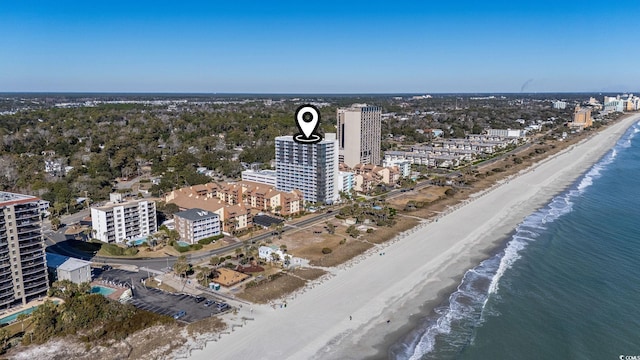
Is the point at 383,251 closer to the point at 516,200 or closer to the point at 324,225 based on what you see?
the point at 324,225

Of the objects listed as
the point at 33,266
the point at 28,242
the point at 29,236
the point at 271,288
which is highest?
the point at 29,236

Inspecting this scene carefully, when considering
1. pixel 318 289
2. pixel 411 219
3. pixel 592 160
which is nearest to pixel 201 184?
pixel 411 219

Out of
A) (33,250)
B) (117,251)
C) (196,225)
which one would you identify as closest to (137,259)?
(117,251)

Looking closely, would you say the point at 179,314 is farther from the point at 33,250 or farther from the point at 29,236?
the point at 29,236

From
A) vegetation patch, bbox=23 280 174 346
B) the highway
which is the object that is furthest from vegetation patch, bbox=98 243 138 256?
vegetation patch, bbox=23 280 174 346

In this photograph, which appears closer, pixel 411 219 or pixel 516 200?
pixel 411 219
